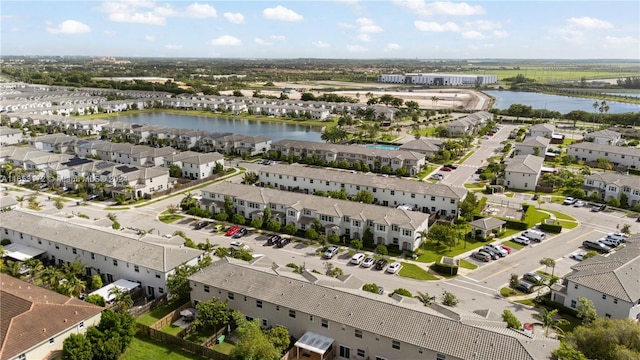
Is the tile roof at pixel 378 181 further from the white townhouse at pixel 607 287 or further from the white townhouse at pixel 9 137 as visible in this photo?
the white townhouse at pixel 9 137

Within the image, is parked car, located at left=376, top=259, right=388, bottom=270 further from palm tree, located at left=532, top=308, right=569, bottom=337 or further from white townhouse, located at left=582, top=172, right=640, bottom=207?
white townhouse, located at left=582, top=172, right=640, bottom=207

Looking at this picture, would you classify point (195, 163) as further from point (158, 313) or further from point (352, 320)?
point (352, 320)

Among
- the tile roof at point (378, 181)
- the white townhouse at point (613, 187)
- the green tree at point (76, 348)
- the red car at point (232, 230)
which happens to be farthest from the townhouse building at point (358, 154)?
the green tree at point (76, 348)

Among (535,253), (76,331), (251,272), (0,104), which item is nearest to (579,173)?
(535,253)

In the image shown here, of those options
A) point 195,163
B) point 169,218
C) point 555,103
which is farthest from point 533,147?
point 555,103

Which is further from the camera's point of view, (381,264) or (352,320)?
(381,264)

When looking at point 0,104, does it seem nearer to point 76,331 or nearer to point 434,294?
point 76,331
